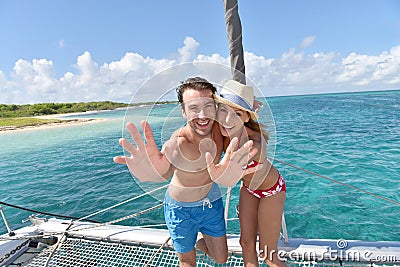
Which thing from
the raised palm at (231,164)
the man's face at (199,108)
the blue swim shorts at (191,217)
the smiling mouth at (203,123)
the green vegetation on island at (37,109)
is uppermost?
the green vegetation on island at (37,109)

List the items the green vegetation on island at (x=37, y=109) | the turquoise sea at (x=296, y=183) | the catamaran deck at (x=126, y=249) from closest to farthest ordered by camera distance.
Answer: the catamaran deck at (x=126, y=249) < the turquoise sea at (x=296, y=183) < the green vegetation on island at (x=37, y=109)

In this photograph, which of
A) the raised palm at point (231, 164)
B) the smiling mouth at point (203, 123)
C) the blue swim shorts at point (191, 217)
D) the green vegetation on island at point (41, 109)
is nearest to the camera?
the raised palm at point (231, 164)

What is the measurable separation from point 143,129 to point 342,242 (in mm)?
1724

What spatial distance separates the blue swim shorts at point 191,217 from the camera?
1581 millimetres

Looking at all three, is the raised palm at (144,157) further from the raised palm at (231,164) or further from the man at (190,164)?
the raised palm at (231,164)

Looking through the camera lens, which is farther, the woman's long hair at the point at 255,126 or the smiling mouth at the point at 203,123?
the woman's long hair at the point at 255,126

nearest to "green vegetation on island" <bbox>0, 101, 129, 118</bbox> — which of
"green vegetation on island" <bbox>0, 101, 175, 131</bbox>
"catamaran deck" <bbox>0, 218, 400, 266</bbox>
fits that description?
"green vegetation on island" <bbox>0, 101, 175, 131</bbox>

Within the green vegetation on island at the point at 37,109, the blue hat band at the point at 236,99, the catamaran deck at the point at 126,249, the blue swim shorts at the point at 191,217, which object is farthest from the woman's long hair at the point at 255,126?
the green vegetation on island at the point at 37,109

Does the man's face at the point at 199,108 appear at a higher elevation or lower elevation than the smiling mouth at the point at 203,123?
higher

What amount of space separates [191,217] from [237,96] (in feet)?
2.80

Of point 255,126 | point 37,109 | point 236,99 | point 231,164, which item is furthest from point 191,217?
point 37,109

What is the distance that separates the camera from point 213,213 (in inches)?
66.8

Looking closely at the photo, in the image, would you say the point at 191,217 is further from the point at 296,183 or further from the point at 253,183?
the point at 296,183

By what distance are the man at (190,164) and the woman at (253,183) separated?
0.07m
